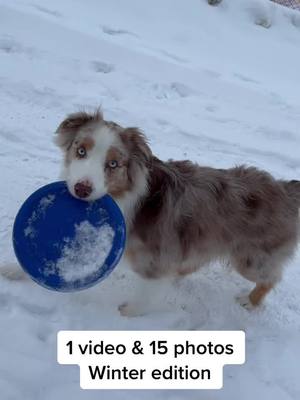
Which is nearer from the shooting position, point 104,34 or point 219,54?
point 104,34

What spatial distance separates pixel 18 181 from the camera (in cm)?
455

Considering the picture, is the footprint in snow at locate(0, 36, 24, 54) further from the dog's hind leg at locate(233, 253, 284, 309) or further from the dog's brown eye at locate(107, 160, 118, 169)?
the dog's hind leg at locate(233, 253, 284, 309)

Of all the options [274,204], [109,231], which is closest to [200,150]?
[274,204]

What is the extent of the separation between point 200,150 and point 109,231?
2.77 metres

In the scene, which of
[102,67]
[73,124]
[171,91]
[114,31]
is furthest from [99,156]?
[114,31]

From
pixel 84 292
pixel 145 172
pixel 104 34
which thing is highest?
pixel 145 172

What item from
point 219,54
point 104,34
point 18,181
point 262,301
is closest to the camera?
point 262,301

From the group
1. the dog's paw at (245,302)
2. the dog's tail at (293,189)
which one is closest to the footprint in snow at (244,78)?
the dog's tail at (293,189)

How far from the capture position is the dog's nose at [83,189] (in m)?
2.84

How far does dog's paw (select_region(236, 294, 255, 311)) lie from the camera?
3.90 metres

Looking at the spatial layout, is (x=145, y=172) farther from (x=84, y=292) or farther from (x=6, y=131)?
(x=6, y=131)

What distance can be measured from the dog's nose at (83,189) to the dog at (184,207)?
6cm

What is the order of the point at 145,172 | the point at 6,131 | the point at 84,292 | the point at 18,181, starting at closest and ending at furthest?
1. the point at 145,172
2. the point at 84,292
3. the point at 18,181
4. the point at 6,131

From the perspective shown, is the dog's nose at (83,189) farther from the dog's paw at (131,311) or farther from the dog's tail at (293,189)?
the dog's tail at (293,189)
